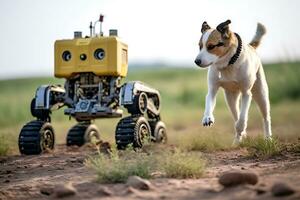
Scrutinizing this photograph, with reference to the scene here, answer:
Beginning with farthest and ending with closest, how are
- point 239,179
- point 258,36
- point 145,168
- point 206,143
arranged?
point 258,36, point 206,143, point 145,168, point 239,179

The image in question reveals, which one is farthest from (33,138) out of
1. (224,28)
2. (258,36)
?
(258,36)

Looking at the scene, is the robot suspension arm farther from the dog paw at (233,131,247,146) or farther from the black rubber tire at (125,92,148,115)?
the dog paw at (233,131,247,146)

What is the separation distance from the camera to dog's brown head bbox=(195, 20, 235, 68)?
9195mm

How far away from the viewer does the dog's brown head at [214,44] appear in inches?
362

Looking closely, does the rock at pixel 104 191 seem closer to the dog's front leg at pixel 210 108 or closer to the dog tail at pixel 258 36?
the dog's front leg at pixel 210 108

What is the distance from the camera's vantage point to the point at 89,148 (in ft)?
38.7

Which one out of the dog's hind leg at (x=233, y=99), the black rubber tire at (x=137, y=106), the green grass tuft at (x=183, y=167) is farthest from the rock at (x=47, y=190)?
the dog's hind leg at (x=233, y=99)

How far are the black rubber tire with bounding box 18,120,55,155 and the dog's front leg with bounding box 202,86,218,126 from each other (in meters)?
3.05

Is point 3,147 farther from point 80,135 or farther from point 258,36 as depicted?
point 258,36

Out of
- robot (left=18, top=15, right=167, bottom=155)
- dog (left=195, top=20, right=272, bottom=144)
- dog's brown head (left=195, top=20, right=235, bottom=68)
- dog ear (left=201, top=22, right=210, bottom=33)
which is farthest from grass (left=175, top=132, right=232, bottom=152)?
dog ear (left=201, top=22, right=210, bottom=33)

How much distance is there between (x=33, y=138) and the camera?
417 inches

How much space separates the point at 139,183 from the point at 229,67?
4.00m

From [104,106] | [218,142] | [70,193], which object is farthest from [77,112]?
[70,193]

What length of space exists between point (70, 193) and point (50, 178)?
183 centimetres
